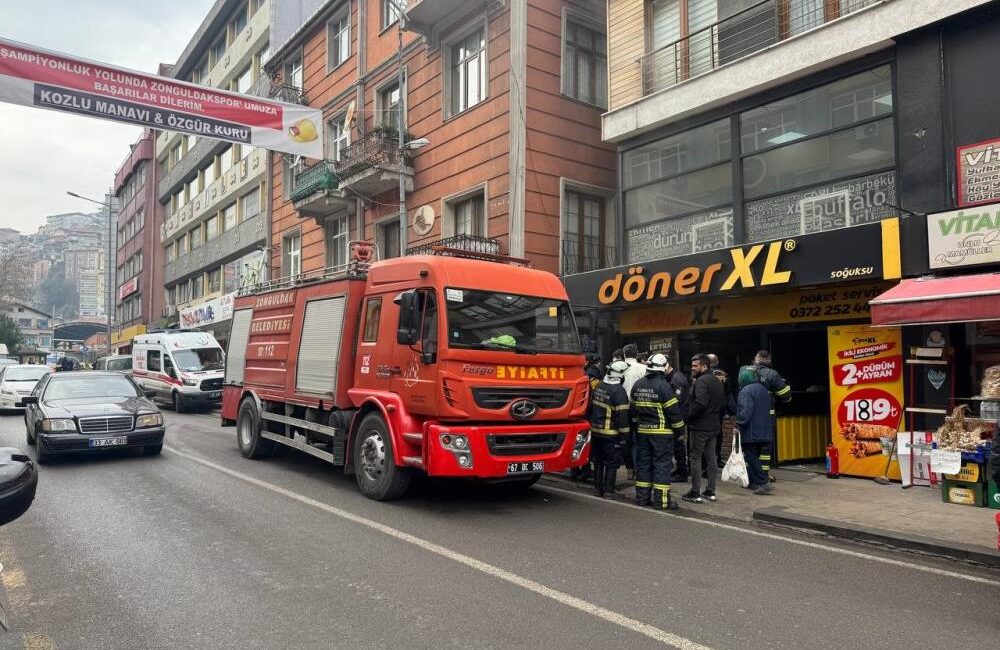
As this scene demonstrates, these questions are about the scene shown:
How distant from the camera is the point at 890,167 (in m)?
9.63

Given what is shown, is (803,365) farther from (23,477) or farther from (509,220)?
(23,477)

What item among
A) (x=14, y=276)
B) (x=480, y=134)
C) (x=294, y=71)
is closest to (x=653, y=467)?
(x=480, y=134)

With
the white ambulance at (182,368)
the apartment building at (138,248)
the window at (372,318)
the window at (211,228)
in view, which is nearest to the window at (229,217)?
the window at (211,228)

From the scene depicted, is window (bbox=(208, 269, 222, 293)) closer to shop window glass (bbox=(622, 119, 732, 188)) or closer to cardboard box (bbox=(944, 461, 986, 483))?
shop window glass (bbox=(622, 119, 732, 188))

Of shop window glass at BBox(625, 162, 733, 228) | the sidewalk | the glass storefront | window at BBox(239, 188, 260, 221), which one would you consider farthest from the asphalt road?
window at BBox(239, 188, 260, 221)

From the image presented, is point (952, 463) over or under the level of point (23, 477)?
under

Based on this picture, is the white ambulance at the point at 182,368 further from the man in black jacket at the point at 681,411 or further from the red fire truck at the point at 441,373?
the man in black jacket at the point at 681,411

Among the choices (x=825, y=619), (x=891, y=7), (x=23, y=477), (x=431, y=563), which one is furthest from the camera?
(x=891, y=7)

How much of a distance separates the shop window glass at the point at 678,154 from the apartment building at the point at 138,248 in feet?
129

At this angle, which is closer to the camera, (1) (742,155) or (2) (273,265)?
(1) (742,155)

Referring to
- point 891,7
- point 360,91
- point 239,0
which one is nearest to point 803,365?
point 891,7

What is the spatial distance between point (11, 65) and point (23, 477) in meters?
9.29

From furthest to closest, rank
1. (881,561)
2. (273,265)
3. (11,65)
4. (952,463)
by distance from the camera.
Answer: (273,265) → (11,65) → (952,463) → (881,561)

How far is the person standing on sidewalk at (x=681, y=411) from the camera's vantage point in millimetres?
8969
